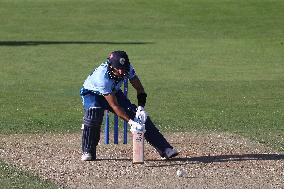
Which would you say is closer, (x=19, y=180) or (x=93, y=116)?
(x=19, y=180)

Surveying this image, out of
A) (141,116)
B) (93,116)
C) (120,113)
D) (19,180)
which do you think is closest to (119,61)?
(120,113)

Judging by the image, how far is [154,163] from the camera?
14203 millimetres

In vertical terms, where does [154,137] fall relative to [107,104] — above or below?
below

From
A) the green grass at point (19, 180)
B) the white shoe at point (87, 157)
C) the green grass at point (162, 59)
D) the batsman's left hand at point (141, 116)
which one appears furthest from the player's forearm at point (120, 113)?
the green grass at point (162, 59)

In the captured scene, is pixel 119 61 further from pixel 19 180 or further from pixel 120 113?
pixel 19 180

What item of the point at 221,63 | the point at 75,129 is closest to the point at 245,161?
the point at 75,129

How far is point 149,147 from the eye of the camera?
1572cm

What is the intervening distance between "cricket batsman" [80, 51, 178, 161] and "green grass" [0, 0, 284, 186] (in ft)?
8.22

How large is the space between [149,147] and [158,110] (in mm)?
5337

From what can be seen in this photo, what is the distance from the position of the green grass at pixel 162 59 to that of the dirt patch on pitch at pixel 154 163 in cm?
114

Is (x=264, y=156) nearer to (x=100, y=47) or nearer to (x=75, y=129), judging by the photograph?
(x=75, y=129)

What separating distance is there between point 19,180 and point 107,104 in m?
2.12

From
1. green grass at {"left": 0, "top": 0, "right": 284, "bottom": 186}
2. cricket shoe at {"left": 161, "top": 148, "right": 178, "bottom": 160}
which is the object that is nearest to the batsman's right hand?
cricket shoe at {"left": 161, "top": 148, "right": 178, "bottom": 160}

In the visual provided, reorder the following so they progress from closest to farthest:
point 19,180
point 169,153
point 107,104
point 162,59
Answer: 1. point 19,180
2. point 169,153
3. point 107,104
4. point 162,59
